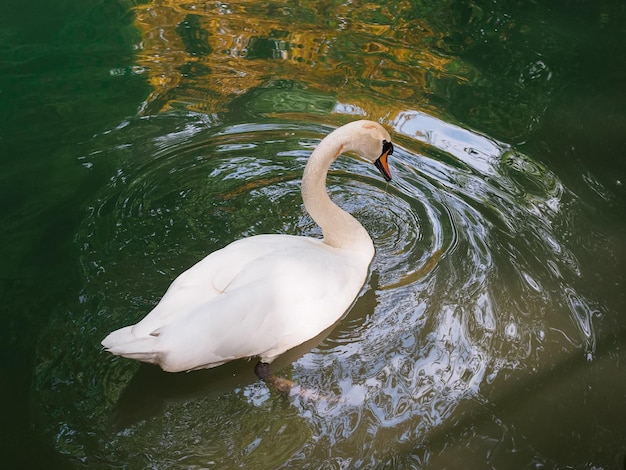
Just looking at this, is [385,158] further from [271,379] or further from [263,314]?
[271,379]

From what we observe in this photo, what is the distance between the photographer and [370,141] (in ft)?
13.0

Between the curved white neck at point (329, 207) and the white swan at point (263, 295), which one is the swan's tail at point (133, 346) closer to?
the white swan at point (263, 295)

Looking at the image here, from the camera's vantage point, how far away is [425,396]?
10.5 feet

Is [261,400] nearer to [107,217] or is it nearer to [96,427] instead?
[96,427]

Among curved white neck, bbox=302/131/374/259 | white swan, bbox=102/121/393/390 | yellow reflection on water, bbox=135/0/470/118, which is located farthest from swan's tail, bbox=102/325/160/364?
yellow reflection on water, bbox=135/0/470/118

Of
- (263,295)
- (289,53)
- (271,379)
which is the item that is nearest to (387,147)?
(263,295)

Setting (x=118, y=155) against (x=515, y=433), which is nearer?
(x=515, y=433)

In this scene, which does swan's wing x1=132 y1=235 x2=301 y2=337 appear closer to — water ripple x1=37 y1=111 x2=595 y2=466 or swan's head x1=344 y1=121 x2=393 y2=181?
water ripple x1=37 y1=111 x2=595 y2=466

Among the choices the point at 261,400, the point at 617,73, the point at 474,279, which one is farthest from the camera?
the point at 617,73

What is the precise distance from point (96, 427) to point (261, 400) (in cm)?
70

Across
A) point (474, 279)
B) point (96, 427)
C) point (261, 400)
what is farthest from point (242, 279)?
point (474, 279)

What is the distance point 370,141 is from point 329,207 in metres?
0.43

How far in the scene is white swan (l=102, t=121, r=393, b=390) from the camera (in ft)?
9.77

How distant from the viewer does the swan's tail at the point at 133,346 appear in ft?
9.43
